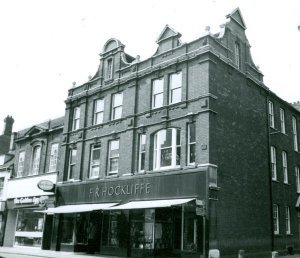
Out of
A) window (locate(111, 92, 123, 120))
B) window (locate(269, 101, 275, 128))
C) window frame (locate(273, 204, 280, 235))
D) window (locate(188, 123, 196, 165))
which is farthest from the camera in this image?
window (locate(269, 101, 275, 128))

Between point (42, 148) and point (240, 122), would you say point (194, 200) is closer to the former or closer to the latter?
point (240, 122)

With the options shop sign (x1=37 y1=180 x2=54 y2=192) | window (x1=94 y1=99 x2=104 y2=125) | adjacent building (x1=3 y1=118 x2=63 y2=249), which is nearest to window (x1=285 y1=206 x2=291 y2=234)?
window (x1=94 y1=99 x2=104 y2=125)

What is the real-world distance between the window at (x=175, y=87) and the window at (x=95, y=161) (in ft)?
21.0

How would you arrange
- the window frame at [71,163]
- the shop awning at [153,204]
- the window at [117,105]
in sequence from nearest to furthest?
the shop awning at [153,204], the window at [117,105], the window frame at [71,163]

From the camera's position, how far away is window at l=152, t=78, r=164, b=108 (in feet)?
72.1

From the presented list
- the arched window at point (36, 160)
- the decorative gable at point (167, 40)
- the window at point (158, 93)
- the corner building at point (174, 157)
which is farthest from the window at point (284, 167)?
the arched window at point (36, 160)

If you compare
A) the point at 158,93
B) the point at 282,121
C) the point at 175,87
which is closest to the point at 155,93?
the point at 158,93

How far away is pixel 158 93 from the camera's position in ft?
72.8

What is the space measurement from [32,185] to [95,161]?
22.1ft

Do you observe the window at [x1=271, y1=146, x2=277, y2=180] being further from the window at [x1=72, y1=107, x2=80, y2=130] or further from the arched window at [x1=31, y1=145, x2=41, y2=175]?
the arched window at [x1=31, y1=145, x2=41, y2=175]

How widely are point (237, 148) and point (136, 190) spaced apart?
19.4ft

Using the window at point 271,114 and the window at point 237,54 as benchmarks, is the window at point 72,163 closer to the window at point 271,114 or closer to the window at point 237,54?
the window at point 237,54

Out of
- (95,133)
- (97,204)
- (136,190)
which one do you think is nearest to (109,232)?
(97,204)

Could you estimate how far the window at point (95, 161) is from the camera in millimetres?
24598
